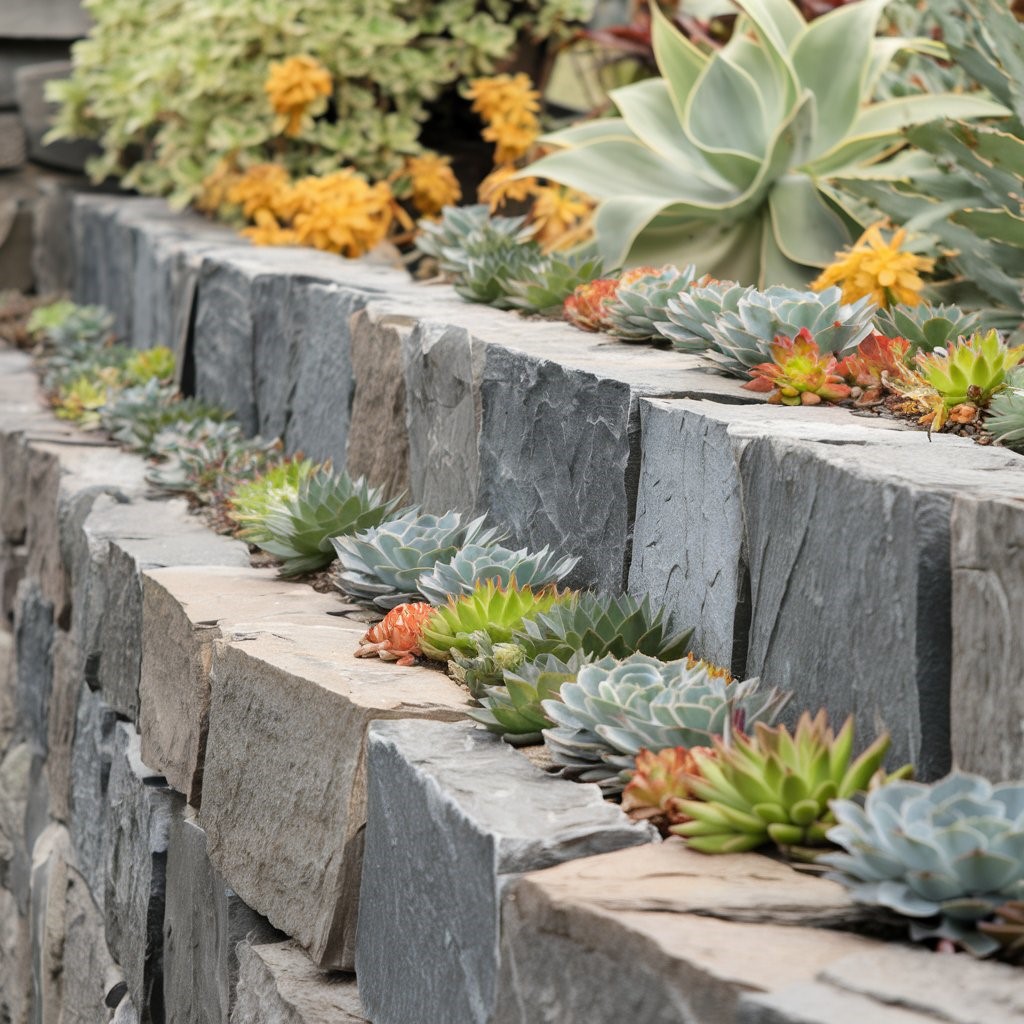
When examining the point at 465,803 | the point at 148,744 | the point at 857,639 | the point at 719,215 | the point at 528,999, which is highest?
the point at 719,215

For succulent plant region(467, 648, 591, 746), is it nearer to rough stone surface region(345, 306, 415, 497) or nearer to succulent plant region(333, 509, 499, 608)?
succulent plant region(333, 509, 499, 608)

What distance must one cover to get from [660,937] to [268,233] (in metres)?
3.80

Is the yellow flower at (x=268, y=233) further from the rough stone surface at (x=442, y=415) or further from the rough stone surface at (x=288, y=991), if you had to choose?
the rough stone surface at (x=288, y=991)

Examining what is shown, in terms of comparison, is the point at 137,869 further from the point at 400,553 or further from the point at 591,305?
the point at 591,305

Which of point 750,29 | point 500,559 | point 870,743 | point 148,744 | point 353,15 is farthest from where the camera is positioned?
point 353,15

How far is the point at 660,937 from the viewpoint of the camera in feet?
4.16

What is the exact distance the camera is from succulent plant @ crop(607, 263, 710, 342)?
268 cm

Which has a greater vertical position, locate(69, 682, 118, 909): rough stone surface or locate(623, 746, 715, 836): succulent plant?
locate(623, 746, 715, 836): succulent plant

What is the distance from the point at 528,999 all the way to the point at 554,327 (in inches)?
68.1

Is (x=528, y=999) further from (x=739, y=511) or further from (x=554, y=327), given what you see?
(x=554, y=327)

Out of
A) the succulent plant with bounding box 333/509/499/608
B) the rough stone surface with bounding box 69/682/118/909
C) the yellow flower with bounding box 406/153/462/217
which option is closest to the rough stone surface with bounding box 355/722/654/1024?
the succulent plant with bounding box 333/509/499/608

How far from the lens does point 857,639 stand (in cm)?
162

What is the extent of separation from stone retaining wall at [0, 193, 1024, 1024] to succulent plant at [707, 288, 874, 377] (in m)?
0.07

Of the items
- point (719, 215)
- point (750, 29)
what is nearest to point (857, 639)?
point (719, 215)
